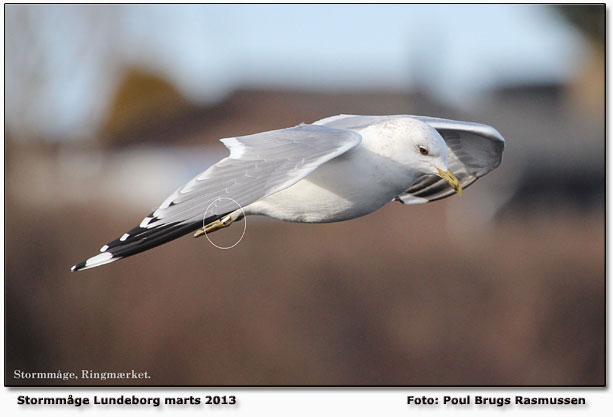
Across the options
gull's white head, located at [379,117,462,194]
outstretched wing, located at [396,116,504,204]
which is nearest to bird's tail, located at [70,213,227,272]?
gull's white head, located at [379,117,462,194]

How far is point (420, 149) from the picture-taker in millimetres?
1810

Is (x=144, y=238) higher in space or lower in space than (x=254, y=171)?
lower

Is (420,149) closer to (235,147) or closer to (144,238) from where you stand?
(235,147)

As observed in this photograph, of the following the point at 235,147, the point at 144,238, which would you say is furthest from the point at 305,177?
the point at 144,238

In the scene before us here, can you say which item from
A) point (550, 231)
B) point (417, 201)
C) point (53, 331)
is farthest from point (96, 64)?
point (417, 201)

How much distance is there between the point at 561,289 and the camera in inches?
155

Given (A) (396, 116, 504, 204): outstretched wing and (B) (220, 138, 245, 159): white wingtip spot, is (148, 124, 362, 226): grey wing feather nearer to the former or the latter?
(B) (220, 138, 245, 159): white wingtip spot

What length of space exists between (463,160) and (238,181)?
675 mm

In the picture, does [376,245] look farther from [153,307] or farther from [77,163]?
[77,163]

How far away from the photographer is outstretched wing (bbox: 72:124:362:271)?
5.26 feet

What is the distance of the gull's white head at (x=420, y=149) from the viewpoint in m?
1.80

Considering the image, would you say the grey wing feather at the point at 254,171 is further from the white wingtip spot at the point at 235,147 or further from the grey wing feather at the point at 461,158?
the grey wing feather at the point at 461,158

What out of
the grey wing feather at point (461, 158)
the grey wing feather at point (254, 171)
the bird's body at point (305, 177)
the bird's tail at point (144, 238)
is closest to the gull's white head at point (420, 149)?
the bird's body at point (305, 177)

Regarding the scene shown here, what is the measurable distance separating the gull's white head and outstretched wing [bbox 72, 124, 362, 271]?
0.39 feet
